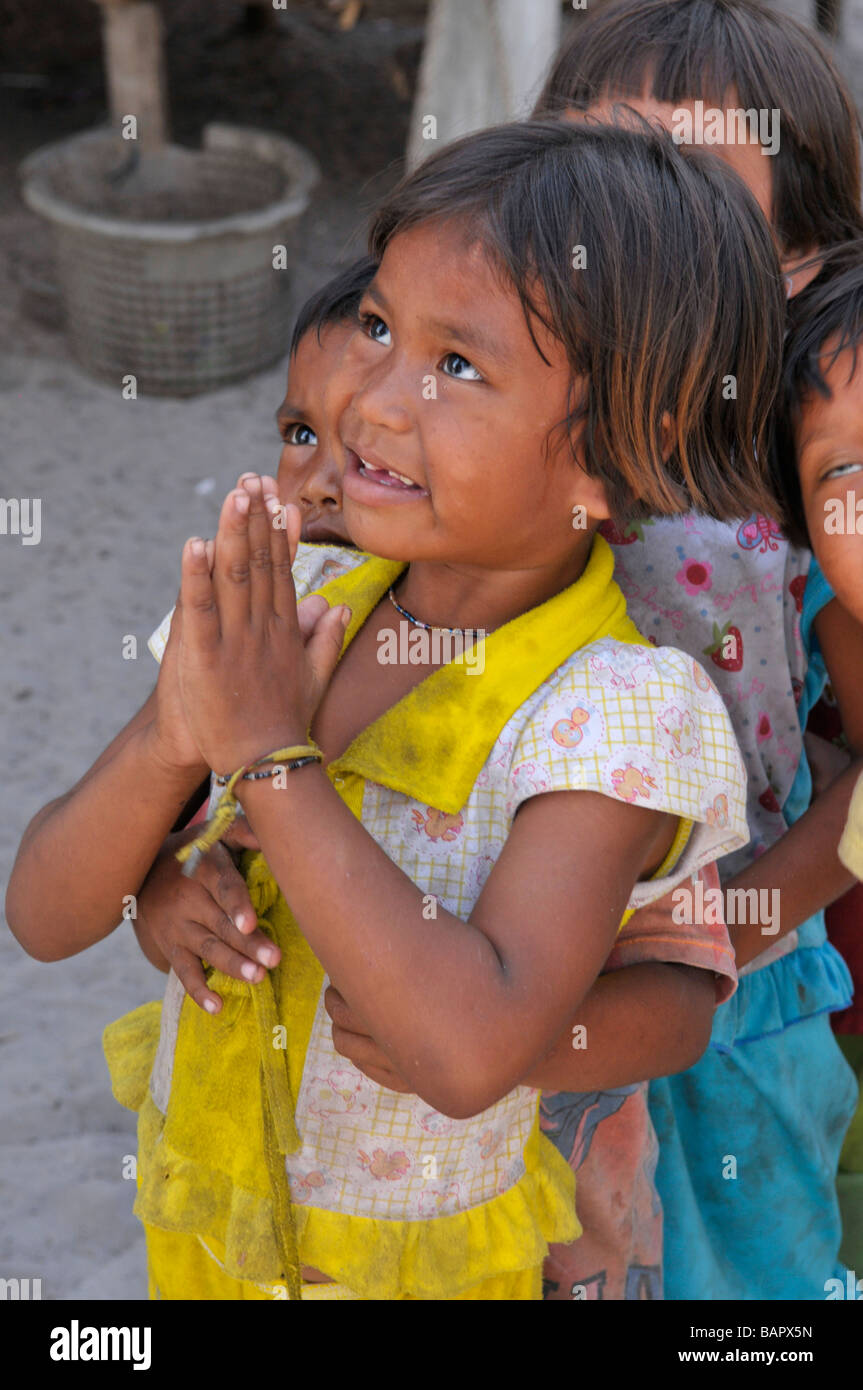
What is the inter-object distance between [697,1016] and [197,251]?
398 centimetres

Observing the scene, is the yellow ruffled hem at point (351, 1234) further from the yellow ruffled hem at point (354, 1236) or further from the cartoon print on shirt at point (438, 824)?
the cartoon print on shirt at point (438, 824)

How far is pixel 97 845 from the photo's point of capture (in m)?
1.25

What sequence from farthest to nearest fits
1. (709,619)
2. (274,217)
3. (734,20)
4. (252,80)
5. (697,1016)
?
1. (252,80)
2. (274,217)
3. (734,20)
4. (709,619)
5. (697,1016)

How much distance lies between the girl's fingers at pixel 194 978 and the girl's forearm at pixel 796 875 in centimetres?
58

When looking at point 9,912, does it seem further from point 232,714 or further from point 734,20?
point 734,20

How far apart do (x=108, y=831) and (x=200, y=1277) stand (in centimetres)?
52

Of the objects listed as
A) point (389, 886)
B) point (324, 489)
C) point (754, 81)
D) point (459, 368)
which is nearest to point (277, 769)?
point (389, 886)

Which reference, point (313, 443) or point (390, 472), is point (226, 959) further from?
point (313, 443)

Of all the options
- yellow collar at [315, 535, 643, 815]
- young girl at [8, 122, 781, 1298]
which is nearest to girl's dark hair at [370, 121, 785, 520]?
young girl at [8, 122, 781, 1298]

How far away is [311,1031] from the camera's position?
129 centimetres

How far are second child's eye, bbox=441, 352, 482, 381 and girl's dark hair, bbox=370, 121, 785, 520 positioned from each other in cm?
6

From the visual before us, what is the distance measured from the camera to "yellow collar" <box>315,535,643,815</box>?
3.97 ft

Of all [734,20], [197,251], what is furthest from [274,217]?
[734,20]

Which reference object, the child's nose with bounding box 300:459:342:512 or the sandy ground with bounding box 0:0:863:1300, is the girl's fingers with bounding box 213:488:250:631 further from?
the sandy ground with bounding box 0:0:863:1300
